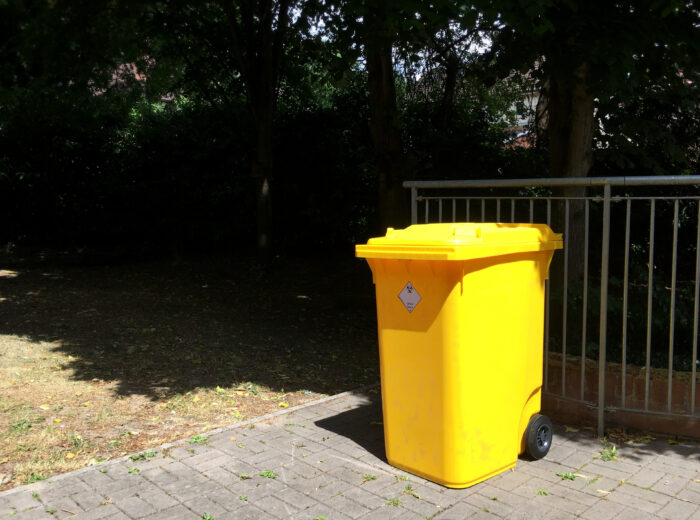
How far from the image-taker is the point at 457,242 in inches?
135

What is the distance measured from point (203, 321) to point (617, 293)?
461cm

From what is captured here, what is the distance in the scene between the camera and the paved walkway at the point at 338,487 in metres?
3.40

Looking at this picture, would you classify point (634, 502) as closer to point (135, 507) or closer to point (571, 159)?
point (135, 507)

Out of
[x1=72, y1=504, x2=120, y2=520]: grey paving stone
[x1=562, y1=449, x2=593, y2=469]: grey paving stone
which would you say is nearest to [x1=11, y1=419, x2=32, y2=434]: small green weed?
[x1=72, y1=504, x2=120, y2=520]: grey paving stone

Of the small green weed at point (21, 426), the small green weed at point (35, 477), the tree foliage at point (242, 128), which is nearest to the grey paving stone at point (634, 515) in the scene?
the small green weed at point (35, 477)

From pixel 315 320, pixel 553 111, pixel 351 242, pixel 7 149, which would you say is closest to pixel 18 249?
pixel 7 149

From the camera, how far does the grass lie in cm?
455

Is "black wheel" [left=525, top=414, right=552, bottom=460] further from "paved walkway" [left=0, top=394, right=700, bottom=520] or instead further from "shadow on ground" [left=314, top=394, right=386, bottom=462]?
"shadow on ground" [left=314, top=394, right=386, bottom=462]

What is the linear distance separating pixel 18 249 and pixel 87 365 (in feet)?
24.2

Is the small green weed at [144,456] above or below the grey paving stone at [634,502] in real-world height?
above

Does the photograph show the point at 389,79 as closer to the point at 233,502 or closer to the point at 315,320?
the point at 315,320

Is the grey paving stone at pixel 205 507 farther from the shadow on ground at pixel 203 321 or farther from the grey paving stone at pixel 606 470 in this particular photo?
the grey paving stone at pixel 606 470

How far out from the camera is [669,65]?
603 centimetres

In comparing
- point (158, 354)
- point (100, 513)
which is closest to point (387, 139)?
point (158, 354)
